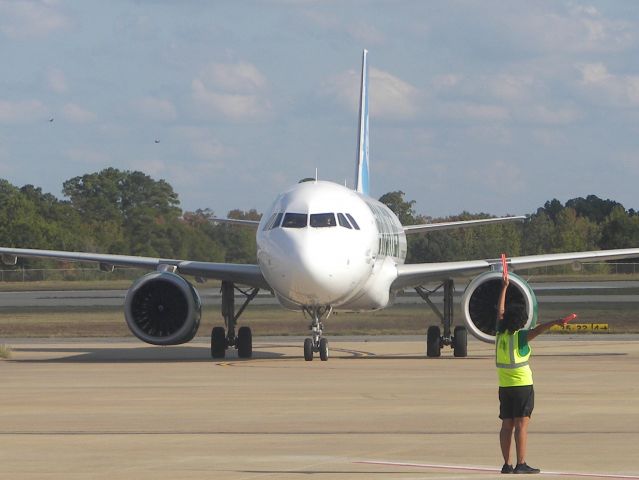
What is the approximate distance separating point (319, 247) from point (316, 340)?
211cm

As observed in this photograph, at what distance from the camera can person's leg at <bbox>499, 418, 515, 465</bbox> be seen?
11594 mm

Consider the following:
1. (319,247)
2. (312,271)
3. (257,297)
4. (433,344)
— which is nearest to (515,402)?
(312,271)

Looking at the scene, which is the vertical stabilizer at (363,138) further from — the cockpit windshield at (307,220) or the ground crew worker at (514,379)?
the ground crew worker at (514,379)

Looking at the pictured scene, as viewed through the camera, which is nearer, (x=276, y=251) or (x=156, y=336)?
(x=276, y=251)

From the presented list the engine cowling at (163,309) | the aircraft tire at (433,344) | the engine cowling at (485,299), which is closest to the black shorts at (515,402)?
the engine cowling at (485,299)

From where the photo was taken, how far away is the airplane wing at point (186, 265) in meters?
28.3

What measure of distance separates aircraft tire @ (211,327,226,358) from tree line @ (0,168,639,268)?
2760 centimetres

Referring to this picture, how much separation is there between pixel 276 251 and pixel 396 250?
6.43m

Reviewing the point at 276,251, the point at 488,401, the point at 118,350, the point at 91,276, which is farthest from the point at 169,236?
the point at 488,401

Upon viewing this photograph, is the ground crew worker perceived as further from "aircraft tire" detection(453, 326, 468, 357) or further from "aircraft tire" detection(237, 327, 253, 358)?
"aircraft tire" detection(237, 327, 253, 358)

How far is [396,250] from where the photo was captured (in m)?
30.9

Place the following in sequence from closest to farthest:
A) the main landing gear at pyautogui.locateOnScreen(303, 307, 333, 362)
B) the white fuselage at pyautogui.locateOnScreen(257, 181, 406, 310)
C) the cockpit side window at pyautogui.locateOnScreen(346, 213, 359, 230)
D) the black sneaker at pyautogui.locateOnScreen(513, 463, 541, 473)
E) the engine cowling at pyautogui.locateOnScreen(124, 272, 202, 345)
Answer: the black sneaker at pyautogui.locateOnScreen(513, 463, 541, 473) < the white fuselage at pyautogui.locateOnScreen(257, 181, 406, 310) < the main landing gear at pyautogui.locateOnScreen(303, 307, 333, 362) < the cockpit side window at pyautogui.locateOnScreen(346, 213, 359, 230) < the engine cowling at pyautogui.locateOnScreen(124, 272, 202, 345)

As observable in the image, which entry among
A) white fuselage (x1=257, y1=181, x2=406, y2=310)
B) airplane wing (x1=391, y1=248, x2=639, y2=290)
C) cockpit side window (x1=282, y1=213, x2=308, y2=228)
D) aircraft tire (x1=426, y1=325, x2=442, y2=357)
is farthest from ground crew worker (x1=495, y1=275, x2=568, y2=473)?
airplane wing (x1=391, y1=248, x2=639, y2=290)

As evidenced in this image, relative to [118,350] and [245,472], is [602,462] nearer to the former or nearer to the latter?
[245,472]
